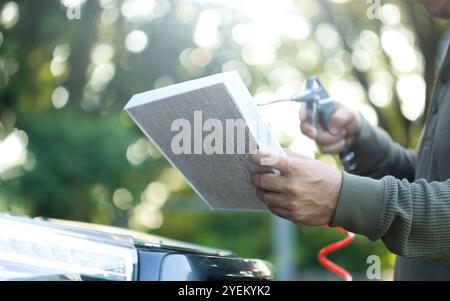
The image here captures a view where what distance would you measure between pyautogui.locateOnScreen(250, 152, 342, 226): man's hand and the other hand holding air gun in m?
0.70

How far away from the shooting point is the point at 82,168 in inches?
301

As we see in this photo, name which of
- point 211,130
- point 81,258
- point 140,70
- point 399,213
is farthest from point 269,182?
point 140,70

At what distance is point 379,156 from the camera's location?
2.66m

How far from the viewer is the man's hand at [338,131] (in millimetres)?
2506

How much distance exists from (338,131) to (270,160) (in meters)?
1.03

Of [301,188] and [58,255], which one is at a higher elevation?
[301,188]

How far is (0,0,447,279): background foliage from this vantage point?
303 inches

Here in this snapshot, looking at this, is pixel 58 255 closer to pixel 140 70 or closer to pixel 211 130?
pixel 211 130

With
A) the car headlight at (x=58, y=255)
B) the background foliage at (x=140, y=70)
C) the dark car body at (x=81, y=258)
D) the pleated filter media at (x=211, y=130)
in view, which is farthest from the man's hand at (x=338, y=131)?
the background foliage at (x=140, y=70)

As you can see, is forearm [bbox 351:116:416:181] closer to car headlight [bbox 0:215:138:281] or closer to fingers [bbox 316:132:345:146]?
fingers [bbox 316:132:345:146]

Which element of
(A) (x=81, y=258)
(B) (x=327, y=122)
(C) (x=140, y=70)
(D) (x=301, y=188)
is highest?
(C) (x=140, y=70)

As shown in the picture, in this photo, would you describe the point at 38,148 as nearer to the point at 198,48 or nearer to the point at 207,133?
the point at 198,48

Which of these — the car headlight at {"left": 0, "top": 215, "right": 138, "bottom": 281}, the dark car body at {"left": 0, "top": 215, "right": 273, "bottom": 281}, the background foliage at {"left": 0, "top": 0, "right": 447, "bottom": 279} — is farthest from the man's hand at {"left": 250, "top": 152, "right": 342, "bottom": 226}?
the background foliage at {"left": 0, "top": 0, "right": 447, "bottom": 279}
